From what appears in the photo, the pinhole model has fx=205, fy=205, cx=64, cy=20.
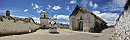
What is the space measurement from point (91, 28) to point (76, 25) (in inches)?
135

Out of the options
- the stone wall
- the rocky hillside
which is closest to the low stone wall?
the rocky hillside

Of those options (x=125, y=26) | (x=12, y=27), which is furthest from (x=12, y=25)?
(x=125, y=26)

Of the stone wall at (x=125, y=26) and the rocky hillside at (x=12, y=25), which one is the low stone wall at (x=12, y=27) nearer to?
the rocky hillside at (x=12, y=25)

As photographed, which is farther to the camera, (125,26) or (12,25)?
(12,25)

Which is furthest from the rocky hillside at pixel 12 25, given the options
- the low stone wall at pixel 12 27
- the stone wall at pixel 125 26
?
the stone wall at pixel 125 26

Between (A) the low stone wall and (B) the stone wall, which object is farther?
(A) the low stone wall

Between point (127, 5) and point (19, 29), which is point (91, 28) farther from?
point (127, 5)

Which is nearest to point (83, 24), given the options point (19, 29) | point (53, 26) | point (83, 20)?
point (83, 20)

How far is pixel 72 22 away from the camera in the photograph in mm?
38094

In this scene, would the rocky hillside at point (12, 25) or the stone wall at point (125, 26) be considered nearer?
the stone wall at point (125, 26)

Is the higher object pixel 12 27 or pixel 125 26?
pixel 125 26

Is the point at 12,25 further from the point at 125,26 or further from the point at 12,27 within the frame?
the point at 125,26

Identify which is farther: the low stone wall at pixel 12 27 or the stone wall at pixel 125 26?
the low stone wall at pixel 12 27

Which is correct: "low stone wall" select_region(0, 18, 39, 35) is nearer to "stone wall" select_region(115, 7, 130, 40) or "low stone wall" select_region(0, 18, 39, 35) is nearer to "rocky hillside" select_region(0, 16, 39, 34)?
"rocky hillside" select_region(0, 16, 39, 34)
